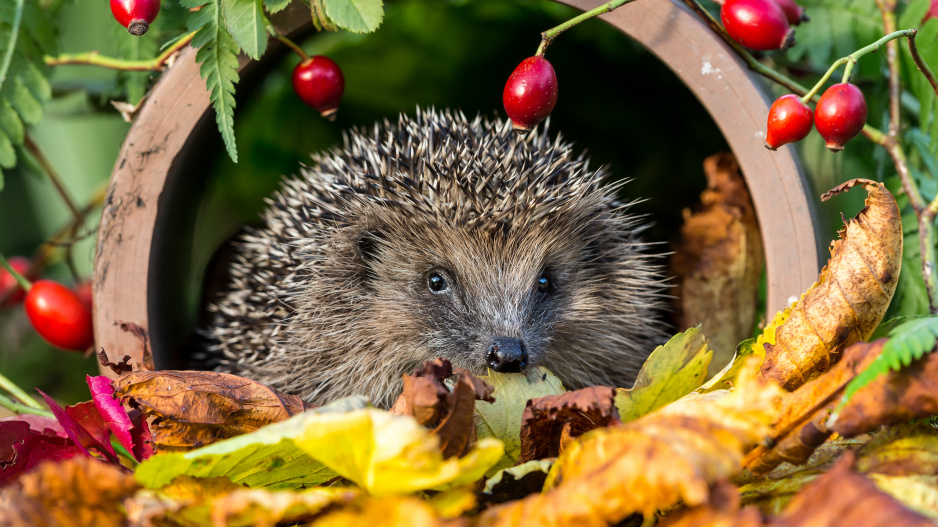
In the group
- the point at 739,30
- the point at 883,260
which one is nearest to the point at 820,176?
the point at 739,30

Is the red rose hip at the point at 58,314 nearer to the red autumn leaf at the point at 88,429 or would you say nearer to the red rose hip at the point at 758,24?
the red autumn leaf at the point at 88,429

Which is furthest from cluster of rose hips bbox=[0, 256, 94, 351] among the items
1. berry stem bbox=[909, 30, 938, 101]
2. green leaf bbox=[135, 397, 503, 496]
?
berry stem bbox=[909, 30, 938, 101]

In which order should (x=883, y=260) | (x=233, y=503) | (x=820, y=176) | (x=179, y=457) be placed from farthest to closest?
(x=820, y=176)
(x=883, y=260)
(x=179, y=457)
(x=233, y=503)

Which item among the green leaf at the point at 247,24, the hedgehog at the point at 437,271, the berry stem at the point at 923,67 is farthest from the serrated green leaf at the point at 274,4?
the berry stem at the point at 923,67

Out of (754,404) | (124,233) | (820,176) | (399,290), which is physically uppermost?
(820,176)

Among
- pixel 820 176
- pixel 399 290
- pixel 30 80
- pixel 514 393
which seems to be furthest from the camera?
pixel 820 176

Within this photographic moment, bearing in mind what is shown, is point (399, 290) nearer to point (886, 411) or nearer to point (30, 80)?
point (30, 80)

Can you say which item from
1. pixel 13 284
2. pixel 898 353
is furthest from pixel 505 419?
pixel 13 284
